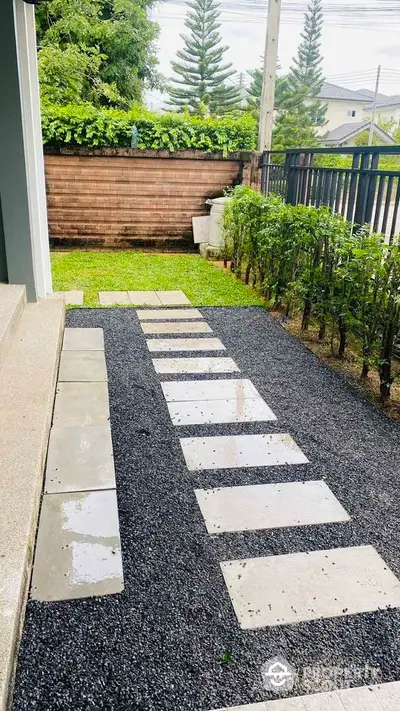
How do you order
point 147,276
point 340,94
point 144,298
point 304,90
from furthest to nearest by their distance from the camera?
point 340,94
point 304,90
point 147,276
point 144,298

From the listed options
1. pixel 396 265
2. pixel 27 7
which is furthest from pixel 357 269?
pixel 27 7

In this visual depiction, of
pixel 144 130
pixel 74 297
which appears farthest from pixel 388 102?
pixel 74 297

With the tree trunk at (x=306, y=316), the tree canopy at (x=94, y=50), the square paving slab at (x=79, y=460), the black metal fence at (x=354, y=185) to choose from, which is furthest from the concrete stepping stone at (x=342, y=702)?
the tree canopy at (x=94, y=50)

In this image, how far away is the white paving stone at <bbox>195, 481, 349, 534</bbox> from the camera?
5.91 feet

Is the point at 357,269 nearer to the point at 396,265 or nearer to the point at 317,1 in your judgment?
the point at 396,265

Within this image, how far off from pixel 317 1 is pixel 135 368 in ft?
102

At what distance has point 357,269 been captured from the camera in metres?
2.97

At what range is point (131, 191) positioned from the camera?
22.3ft

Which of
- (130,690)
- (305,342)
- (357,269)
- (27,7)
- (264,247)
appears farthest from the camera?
(264,247)

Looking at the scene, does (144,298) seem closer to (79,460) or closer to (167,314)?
(167,314)

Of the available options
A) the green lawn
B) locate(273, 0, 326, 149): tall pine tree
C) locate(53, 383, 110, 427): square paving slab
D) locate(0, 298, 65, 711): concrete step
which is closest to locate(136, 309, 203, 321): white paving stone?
the green lawn

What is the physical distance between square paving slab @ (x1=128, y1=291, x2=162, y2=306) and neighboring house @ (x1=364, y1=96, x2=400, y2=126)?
42.9m

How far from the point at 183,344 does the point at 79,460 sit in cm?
163

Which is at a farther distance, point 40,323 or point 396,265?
point 40,323
